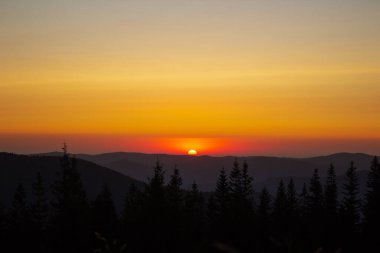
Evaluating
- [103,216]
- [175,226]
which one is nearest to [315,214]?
[103,216]

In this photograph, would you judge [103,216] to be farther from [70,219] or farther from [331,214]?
[331,214]

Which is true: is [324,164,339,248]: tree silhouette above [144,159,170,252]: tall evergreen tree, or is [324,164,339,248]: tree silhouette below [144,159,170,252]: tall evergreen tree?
below

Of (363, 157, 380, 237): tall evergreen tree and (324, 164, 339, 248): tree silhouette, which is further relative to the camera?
(324, 164, 339, 248): tree silhouette

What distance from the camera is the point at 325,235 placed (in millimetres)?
41125

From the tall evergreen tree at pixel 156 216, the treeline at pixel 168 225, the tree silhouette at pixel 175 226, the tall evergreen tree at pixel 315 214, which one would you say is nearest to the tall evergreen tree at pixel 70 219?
the treeline at pixel 168 225

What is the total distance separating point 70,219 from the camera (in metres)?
25.2

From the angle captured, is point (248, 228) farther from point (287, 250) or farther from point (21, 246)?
point (287, 250)

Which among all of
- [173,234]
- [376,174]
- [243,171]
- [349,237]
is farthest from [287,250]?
[243,171]

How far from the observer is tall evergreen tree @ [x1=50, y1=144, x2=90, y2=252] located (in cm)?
2475

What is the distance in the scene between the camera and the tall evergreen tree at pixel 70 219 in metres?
24.8

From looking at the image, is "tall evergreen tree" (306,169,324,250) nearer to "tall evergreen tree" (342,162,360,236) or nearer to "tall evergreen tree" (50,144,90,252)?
"tall evergreen tree" (342,162,360,236)

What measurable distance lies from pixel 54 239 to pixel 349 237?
25.8m

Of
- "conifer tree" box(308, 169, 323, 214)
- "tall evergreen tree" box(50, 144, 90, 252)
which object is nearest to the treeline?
"tall evergreen tree" box(50, 144, 90, 252)

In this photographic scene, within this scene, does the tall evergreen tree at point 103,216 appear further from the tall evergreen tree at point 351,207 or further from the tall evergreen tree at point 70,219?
the tall evergreen tree at point 351,207
